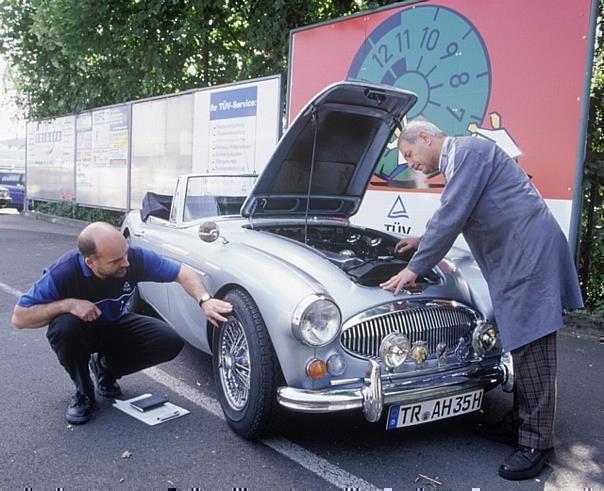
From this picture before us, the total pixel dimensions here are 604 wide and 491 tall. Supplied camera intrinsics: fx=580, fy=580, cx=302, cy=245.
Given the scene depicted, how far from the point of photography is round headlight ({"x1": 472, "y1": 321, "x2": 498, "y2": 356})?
3141 mm

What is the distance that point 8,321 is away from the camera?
5375 millimetres

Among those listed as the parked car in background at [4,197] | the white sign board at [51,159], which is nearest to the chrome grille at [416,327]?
the white sign board at [51,159]

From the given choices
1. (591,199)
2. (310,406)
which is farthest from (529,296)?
(591,199)

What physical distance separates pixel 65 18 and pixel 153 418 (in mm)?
10888

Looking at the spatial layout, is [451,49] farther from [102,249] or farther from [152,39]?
[152,39]

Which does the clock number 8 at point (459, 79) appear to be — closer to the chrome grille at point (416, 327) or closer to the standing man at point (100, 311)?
the chrome grille at point (416, 327)

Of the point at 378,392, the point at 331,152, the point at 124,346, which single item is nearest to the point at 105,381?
the point at 124,346

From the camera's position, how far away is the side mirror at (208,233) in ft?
11.7

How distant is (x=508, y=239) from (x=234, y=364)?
62.2 inches

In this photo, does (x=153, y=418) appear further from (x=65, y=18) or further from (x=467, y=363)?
(x=65, y=18)

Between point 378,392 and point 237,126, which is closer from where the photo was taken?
point 378,392

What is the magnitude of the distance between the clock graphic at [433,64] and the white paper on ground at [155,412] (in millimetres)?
4464

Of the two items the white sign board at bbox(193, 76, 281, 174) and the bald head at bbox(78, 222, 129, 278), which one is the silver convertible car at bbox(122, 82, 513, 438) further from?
the white sign board at bbox(193, 76, 281, 174)

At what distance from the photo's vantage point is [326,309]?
2.73m
